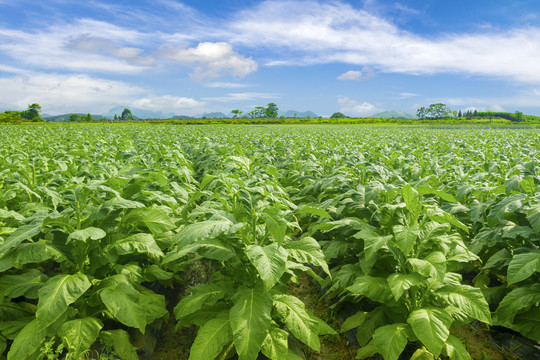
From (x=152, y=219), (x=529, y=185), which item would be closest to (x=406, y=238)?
(x=529, y=185)

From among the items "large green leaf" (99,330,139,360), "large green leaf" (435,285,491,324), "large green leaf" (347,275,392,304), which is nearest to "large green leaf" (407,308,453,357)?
"large green leaf" (435,285,491,324)

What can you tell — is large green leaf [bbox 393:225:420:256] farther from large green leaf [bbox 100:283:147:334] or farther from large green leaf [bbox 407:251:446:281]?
large green leaf [bbox 100:283:147:334]

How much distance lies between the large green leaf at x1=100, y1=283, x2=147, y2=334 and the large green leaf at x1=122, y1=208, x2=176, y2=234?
63cm

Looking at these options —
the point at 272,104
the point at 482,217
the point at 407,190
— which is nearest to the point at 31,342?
the point at 407,190

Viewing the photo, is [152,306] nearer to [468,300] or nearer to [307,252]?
[307,252]

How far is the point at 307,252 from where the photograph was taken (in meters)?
→ 2.78

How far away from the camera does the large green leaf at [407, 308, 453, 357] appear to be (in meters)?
2.35

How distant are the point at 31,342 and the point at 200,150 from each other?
8.93 metres

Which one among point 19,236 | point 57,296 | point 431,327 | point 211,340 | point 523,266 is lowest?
point 211,340

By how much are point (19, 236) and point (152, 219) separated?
42.0 inches

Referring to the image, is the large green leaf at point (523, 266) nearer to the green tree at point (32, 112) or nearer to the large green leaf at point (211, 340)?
the large green leaf at point (211, 340)

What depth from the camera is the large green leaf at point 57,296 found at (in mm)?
2273

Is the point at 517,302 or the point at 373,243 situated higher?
the point at 373,243

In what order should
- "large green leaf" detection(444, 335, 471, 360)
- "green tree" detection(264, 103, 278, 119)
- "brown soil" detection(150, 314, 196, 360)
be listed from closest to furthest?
"large green leaf" detection(444, 335, 471, 360) → "brown soil" detection(150, 314, 196, 360) → "green tree" detection(264, 103, 278, 119)
